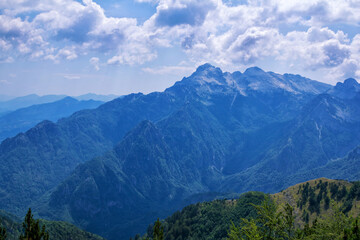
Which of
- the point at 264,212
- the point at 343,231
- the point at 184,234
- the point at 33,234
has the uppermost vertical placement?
the point at 33,234

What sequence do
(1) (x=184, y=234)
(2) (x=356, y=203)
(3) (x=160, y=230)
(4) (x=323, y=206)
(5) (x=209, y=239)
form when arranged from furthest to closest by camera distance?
(1) (x=184, y=234), (5) (x=209, y=239), (4) (x=323, y=206), (2) (x=356, y=203), (3) (x=160, y=230)

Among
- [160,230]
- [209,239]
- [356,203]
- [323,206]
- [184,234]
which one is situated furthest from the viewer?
[184,234]

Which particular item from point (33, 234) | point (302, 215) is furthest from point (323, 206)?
point (33, 234)

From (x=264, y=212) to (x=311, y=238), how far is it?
24.1 feet

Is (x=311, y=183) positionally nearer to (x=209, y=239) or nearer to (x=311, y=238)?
(x=209, y=239)

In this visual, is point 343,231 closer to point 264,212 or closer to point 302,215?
point 264,212

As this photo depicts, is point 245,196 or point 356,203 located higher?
Answer: point 356,203

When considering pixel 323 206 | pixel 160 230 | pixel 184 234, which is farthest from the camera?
pixel 184 234

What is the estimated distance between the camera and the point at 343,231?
44.7 meters

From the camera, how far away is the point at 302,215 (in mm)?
134125

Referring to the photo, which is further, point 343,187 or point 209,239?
point 209,239

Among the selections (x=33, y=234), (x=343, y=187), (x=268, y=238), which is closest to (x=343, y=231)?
(x=268, y=238)

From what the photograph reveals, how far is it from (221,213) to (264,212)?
149343mm

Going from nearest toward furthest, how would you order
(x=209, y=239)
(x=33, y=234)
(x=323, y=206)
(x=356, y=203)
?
(x=33, y=234) → (x=356, y=203) → (x=323, y=206) → (x=209, y=239)
